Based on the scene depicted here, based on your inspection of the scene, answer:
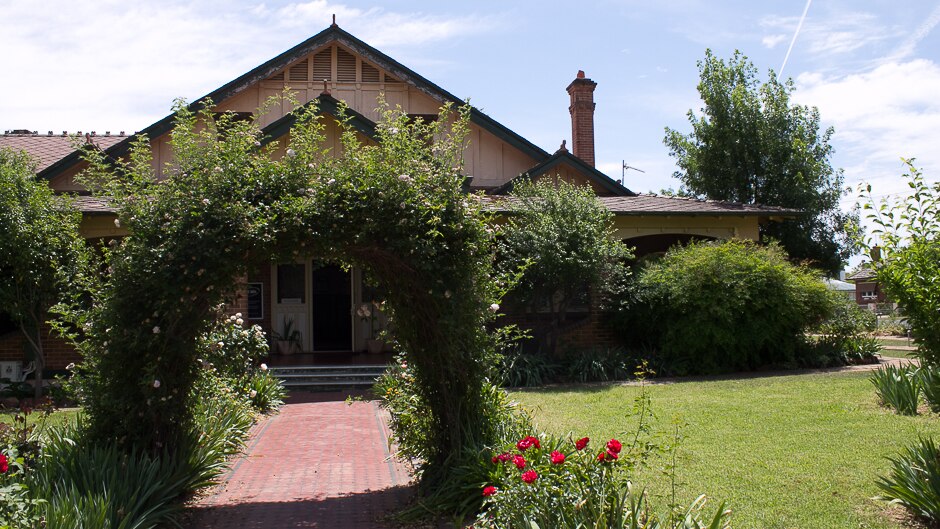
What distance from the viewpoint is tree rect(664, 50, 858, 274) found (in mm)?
23703

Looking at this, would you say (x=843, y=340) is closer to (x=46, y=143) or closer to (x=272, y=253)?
(x=272, y=253)

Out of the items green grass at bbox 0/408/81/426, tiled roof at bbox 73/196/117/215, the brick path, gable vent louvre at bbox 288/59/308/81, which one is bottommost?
the brick path

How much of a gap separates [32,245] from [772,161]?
1960cm

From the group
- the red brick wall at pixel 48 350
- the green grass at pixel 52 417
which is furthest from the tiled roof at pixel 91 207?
the green grass at pixel 52 417

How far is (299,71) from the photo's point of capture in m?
18.7

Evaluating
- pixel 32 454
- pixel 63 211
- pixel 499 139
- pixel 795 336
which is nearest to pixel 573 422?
pixel 32 454

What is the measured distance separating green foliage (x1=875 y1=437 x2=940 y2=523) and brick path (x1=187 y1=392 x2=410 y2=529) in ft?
12.0

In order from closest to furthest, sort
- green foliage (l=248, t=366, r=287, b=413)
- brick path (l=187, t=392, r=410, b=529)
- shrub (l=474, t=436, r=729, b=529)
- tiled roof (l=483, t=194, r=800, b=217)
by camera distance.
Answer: shrub (l=474, t=436, r=729, b=529)
brick path (l=187, t=392, r=410, b=529)
green foliage (l=248, t=366, r=287, b=413)
tiled roof (l=483, t=194, r=800, b=217)

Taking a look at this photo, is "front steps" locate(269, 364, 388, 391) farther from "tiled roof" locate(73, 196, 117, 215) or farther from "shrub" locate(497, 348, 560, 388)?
"tiled roof" locate(73, 196, 117, 215)

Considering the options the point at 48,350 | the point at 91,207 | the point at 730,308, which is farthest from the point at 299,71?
the point at 730,308

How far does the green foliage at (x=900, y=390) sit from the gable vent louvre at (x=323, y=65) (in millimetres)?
13348

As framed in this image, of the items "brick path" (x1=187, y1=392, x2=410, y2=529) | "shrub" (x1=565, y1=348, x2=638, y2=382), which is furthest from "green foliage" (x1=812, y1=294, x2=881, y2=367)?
"brick path" (x1=187, y1=392, x2=410, y2=529)

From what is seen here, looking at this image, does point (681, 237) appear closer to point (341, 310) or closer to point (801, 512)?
Answer: point (341, 310)

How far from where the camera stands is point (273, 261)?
6414mm
